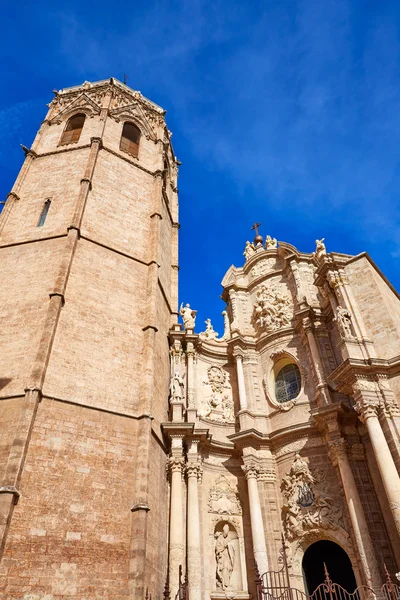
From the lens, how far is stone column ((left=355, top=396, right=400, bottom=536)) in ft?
32.0

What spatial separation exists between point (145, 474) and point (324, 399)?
5781 millimetres

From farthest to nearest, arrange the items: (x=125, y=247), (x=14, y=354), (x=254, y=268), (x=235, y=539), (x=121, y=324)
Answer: (x=254, y=268) → (x=125, y=247) → (x=121, y=324) → (x=235, y=539) → (x=14, y=354)

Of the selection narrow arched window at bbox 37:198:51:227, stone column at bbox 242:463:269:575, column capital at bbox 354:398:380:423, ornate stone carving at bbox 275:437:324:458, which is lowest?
stone column at bbox 242:463:269:575

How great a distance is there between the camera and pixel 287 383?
15781 mm

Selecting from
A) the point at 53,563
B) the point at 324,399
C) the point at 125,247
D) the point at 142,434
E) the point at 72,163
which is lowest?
the point at 53,563

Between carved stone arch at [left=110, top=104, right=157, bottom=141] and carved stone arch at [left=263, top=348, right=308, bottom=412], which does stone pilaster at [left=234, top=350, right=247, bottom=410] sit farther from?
carved stone arch at [left=110, top=104, right=157, bottom=141]

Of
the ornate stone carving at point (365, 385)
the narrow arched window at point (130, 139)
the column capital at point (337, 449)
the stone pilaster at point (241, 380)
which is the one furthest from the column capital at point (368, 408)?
the narrow arched window at point (130, 139)

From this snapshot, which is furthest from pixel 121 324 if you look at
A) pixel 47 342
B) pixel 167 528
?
pixel 167 528

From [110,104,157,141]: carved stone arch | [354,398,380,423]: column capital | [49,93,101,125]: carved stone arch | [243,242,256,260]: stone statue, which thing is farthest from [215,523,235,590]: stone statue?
[49,93,101,125]: carved stone arch

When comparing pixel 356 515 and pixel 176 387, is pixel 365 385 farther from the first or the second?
pixel 176 387

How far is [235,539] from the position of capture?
13203 millimetres

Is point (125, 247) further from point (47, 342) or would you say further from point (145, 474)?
point (145, 474)

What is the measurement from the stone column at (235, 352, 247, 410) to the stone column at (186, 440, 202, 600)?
233 cm

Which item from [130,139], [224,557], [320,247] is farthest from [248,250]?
[224,557]
